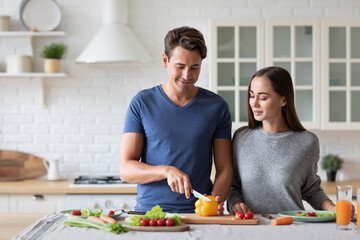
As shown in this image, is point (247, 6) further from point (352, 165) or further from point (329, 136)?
point (352, 165)

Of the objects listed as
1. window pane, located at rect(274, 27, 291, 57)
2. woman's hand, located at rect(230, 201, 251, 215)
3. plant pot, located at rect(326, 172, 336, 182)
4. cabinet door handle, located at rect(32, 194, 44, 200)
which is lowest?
cabinet door handle, located at rect(32, 194, 44, 200)

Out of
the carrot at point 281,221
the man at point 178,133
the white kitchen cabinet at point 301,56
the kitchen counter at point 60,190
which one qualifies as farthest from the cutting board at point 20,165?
the carrot at point 281,221

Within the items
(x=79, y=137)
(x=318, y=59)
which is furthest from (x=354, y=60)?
(x=79, y=137)

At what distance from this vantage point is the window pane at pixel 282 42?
4129 mm

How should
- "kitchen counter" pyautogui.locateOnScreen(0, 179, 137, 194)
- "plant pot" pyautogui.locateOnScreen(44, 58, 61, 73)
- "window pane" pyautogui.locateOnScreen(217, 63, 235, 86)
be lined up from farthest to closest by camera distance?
"plant pot" pyautogui.locateOnScreen(44, 58, 61, 73), "window pane" pyautogui.locateOnScreen(217, 63, 235, 86), "kitchen counter" pyautogui.locateOnScreen(0, 179, 137, 194)

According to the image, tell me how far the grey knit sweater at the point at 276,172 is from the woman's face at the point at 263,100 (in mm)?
119

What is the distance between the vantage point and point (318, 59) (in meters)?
4.11

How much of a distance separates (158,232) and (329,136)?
9.69ft

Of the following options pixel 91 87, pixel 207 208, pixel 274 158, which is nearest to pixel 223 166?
pixel 274 158

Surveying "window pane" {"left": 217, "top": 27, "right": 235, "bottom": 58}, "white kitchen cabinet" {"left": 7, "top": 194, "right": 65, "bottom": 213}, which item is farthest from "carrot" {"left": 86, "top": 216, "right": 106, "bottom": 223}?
"window pane" {"left": 217, "top": 27, "right": 235, "bottom": 58}

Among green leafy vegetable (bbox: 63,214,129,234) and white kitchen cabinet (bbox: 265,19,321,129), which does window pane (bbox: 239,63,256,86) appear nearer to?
white kitchen cabinet (bbox: 265,19,321,129)

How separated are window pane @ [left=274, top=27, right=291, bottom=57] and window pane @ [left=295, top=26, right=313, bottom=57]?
0.07 m

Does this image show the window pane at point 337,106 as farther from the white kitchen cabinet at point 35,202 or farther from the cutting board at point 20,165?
the cutting board at point 20,165

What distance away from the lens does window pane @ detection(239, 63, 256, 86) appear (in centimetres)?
413
